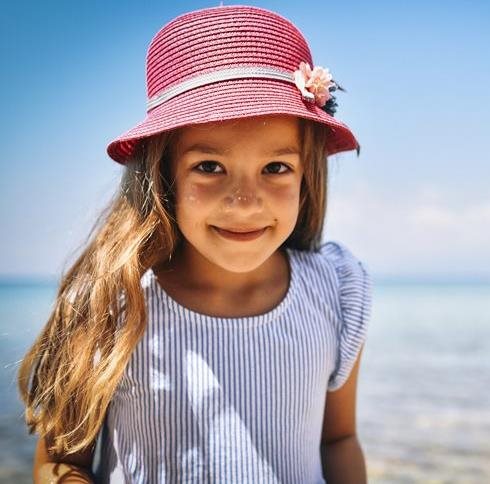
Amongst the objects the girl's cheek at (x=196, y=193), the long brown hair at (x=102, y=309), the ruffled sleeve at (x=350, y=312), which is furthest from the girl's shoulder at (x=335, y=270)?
the girl's cheek at (x=196, y=193)

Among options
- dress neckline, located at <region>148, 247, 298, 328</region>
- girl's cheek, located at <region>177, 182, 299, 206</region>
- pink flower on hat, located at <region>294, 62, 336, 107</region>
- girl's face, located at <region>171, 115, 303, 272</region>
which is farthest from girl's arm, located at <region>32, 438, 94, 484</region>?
pink flower on hat, located at <region>294, 62, 336, 107</region>

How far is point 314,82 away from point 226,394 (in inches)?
35.1

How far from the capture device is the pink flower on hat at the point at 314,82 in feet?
4.98

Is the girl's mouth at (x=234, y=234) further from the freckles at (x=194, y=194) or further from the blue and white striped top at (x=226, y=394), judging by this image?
the blue and white striped top at (x=226, y=394)

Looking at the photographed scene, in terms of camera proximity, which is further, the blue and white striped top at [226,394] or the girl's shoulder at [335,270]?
the girl's shoulder at [335,270]

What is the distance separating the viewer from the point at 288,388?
1636 millimetres

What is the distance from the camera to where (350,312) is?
176cm

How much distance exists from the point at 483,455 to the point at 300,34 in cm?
277

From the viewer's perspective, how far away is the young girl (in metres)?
1.46

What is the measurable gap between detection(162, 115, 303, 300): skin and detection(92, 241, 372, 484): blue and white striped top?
0.57 ft

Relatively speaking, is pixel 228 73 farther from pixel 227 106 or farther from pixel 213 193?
pixel 213 193

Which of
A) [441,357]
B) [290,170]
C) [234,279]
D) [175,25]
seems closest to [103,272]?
[234,279]

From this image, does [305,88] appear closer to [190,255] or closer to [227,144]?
[227,144]

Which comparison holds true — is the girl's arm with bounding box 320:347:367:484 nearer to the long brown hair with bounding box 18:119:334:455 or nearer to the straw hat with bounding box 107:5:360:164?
the long brown hair with bounding box 18:119:334:455
